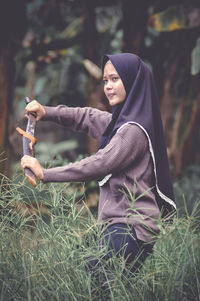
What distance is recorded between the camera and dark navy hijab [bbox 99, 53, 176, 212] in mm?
2486

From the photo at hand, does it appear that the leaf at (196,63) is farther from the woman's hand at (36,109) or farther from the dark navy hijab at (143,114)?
the woman's hand at (36,109)

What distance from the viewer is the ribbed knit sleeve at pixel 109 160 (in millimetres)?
2322

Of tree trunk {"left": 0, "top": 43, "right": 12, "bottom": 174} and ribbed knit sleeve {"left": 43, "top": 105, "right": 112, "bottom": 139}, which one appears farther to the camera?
tree trunk {"left": 0, "top": 43, "right": 12, "bottom": 174}

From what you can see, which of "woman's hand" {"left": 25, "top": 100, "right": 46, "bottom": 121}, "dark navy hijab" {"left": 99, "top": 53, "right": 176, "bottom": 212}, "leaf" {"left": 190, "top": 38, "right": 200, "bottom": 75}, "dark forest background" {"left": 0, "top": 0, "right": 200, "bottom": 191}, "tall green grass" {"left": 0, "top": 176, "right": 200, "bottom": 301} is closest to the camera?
"tall green grass" {"left": 0, "top": 176, "right": 200, "bottom": 301}

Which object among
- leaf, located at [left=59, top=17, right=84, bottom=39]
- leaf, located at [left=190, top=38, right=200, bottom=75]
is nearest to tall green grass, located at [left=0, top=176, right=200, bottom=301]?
leaf, located at [left=190, top=38, right=200, bottom=75]

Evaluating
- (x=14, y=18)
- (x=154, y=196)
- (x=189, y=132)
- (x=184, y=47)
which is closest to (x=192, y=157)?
(x=189, y=132)

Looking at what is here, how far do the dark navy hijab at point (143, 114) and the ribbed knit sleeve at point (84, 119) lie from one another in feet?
0.76

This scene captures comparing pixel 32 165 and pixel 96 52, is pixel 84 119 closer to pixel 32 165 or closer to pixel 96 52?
pixel 32 165

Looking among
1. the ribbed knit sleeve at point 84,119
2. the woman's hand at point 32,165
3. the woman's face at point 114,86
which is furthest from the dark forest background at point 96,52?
the woman's hand at point 32,165

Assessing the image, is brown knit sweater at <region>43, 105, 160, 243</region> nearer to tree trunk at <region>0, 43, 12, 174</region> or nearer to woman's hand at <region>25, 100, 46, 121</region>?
woman's hand at <region>25, 100, 46, 121</region>

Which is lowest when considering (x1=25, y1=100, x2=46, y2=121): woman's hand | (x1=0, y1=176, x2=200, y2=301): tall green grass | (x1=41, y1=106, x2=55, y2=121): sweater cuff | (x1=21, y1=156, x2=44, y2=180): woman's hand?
(x1=0, y1=176, x2=200, y2=301): tall green grass

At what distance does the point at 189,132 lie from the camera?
6941 millimetres

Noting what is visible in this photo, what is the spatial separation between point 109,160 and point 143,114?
1.07 ft

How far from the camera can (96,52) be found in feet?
19.7
